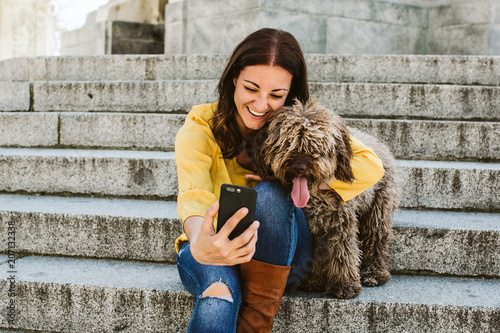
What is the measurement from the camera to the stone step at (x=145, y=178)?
310 cm

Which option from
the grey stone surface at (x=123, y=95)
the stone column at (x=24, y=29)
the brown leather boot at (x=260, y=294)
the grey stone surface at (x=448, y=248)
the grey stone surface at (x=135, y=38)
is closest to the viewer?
the brown leather boot at (x=260, y=294)

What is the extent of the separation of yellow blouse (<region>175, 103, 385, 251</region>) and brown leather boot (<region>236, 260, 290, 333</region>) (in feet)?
1.13

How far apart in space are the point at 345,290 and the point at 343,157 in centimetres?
68

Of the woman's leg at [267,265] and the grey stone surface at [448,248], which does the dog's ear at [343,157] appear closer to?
the woman's leg at [267,265]

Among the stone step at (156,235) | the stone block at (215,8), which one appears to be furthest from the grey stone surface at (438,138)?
the stone block at (215,8)

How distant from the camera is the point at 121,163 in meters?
3.30

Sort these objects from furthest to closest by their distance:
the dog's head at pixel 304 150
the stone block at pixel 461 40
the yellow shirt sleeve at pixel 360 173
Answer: the stone block at pixel 461 40
the yellow shirt sleeve at pixel 360 173
the dog's head at pixel 304 150

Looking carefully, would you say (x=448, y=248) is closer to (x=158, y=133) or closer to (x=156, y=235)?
(x=156, y=235)

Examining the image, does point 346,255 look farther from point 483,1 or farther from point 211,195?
point 483,1

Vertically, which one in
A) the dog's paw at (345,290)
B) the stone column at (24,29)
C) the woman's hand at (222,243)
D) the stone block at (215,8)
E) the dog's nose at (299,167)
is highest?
the stone column at (24,29)

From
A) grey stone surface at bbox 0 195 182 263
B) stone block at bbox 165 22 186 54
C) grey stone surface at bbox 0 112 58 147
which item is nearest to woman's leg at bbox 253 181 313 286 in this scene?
grey stone surface at bbox 0 195 182 263

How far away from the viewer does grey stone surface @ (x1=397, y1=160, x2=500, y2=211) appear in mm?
3084

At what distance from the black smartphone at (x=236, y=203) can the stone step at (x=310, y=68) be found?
3014 mm

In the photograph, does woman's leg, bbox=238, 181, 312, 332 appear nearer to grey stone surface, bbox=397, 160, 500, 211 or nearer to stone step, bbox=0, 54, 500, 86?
grey stone surface, bbox=397, 160, 500, 211
